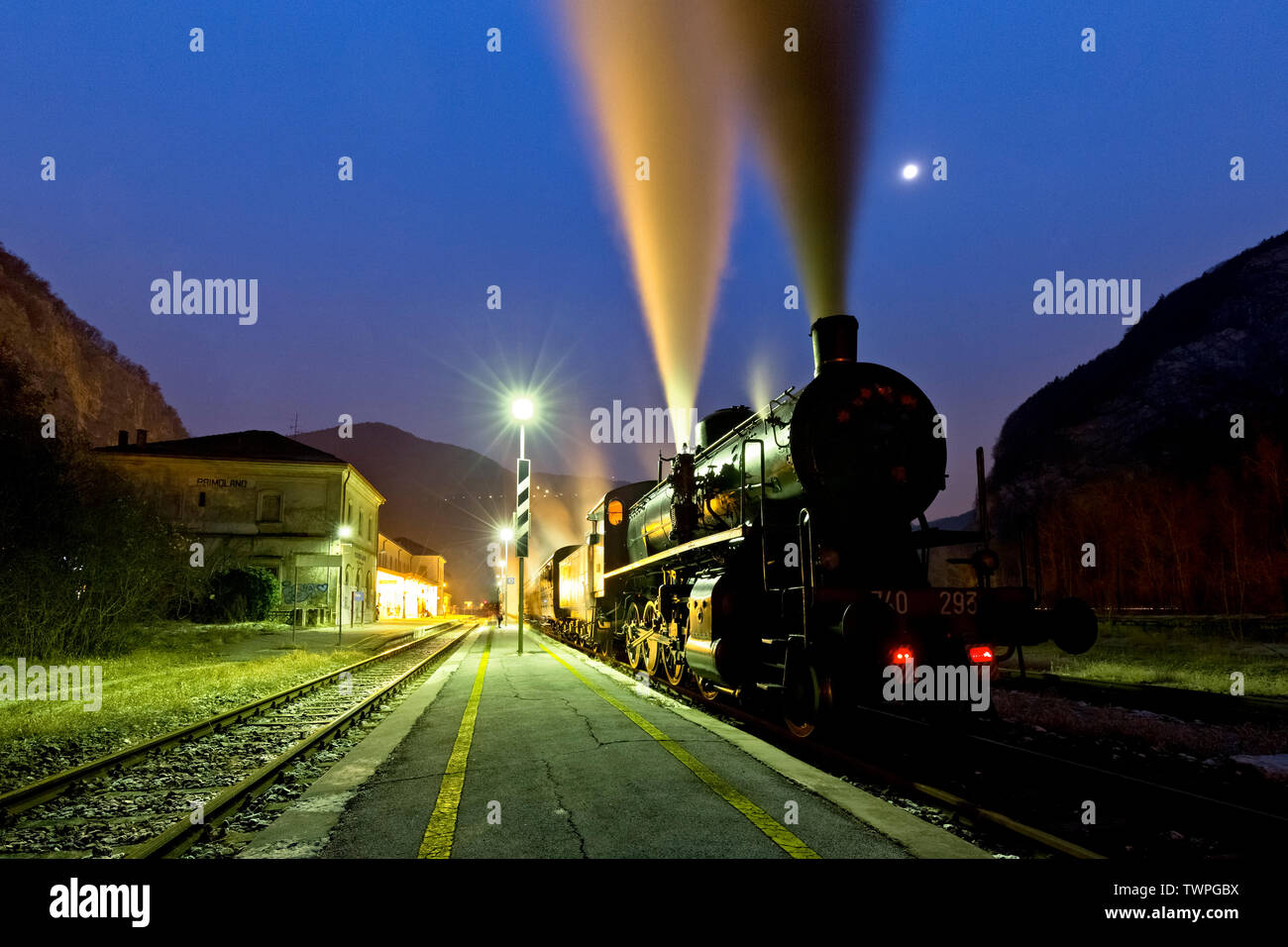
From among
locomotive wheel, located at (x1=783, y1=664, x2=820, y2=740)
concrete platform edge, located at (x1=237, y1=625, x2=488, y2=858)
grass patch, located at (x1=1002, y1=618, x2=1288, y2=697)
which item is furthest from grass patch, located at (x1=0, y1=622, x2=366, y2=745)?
grass patch, located at (x1=1002, y1=618, x2=1288, y2=697)

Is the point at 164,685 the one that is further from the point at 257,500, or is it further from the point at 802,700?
the point at 257,500

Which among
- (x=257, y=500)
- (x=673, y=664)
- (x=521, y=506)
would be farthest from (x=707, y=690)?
(x=257, y=500)

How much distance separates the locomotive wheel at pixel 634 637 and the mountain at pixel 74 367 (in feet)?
137

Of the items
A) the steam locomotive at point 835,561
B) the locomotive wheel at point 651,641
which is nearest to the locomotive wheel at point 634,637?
the locomotive wheel at point 651,641

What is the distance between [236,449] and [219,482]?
2.28 metres

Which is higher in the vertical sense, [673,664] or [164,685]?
[673,664]

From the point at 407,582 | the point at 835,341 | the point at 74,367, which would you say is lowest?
the point at 407,582

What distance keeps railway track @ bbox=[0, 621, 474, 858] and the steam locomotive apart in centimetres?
463

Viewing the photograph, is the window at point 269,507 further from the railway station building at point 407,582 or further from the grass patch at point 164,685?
the grass patch at point 164,685

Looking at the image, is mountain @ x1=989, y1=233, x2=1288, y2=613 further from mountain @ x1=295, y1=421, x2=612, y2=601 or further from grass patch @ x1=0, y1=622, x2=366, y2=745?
mountain @ x1=295, y1=421, x2=612, y2=601

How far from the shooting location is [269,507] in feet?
130

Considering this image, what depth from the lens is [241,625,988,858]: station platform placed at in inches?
164

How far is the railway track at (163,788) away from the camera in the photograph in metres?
4.61
